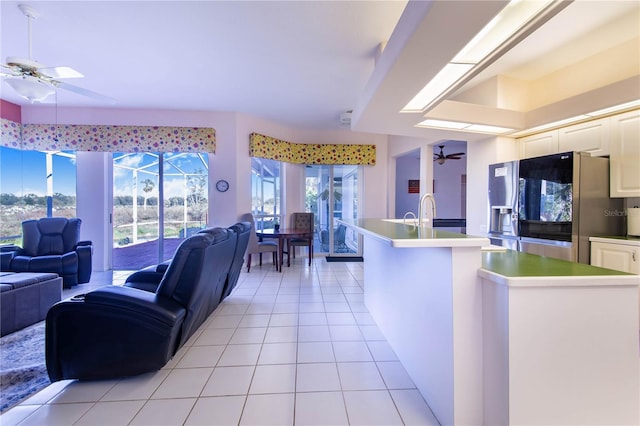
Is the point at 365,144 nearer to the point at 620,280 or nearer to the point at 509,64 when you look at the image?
the point at 509,64

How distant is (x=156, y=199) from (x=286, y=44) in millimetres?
3891

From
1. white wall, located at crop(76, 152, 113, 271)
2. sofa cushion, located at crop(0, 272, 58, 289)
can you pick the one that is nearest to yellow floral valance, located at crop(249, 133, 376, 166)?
white wall, located at crop(76, 152, 113, 271)

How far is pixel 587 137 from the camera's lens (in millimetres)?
2938

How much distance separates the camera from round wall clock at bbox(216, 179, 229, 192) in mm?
5062

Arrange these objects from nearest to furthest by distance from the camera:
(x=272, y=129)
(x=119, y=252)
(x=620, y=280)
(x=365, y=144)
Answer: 1. (x=620, y=280)
2. (x=119, y=252)
3. (x=272, y=129)
4. (x=365, y=144)

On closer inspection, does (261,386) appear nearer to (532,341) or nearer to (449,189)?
(532,341)

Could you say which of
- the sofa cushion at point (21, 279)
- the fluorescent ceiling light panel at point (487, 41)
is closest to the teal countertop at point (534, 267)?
the fluorescent ceiling light panel at point (487, 41)

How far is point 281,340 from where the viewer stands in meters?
2.49

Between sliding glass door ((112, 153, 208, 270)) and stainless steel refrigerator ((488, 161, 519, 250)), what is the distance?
4.66 metres

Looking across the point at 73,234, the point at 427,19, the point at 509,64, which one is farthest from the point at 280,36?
the point at 73,234

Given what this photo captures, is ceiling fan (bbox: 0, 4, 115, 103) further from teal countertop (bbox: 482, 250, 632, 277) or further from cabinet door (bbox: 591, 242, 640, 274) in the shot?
cabinet door (bbox: 591, 242, 640, 274)

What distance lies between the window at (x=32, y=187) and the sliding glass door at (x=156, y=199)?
2.42ft

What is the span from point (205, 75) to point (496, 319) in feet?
13.0

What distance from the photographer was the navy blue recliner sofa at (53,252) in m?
3.70
